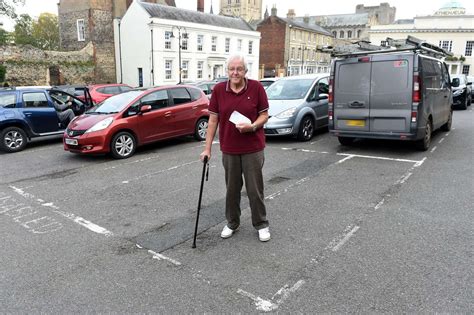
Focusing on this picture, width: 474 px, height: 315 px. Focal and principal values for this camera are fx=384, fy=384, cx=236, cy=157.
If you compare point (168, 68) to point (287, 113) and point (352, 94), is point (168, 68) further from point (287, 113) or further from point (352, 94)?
point (352, 94)

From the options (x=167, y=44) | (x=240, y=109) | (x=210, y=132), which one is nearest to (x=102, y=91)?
(x=210, y=132)

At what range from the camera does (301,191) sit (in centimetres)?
625

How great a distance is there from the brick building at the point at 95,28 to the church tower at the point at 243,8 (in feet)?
181

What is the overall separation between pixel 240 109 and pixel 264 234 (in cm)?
146

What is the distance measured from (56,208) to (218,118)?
3.11 metres

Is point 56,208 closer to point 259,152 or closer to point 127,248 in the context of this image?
point 127,248

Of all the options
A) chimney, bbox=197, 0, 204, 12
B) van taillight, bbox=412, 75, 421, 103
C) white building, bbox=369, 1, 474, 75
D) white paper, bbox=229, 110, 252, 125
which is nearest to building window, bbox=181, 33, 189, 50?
chimney, bbox=197, 0, 204, 12

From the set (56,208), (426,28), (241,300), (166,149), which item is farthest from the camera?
(426,28)

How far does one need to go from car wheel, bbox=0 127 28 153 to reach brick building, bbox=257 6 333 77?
48.1 m

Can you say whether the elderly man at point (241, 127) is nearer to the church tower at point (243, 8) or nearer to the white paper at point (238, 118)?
the white paper at point (238, 118)

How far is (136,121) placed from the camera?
9391 mm

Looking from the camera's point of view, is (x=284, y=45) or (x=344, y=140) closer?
(x=344, y=140)

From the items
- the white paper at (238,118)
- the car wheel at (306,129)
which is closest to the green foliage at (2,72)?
the car wheel at (306,129)

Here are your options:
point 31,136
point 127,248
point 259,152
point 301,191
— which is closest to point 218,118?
point 259,152
